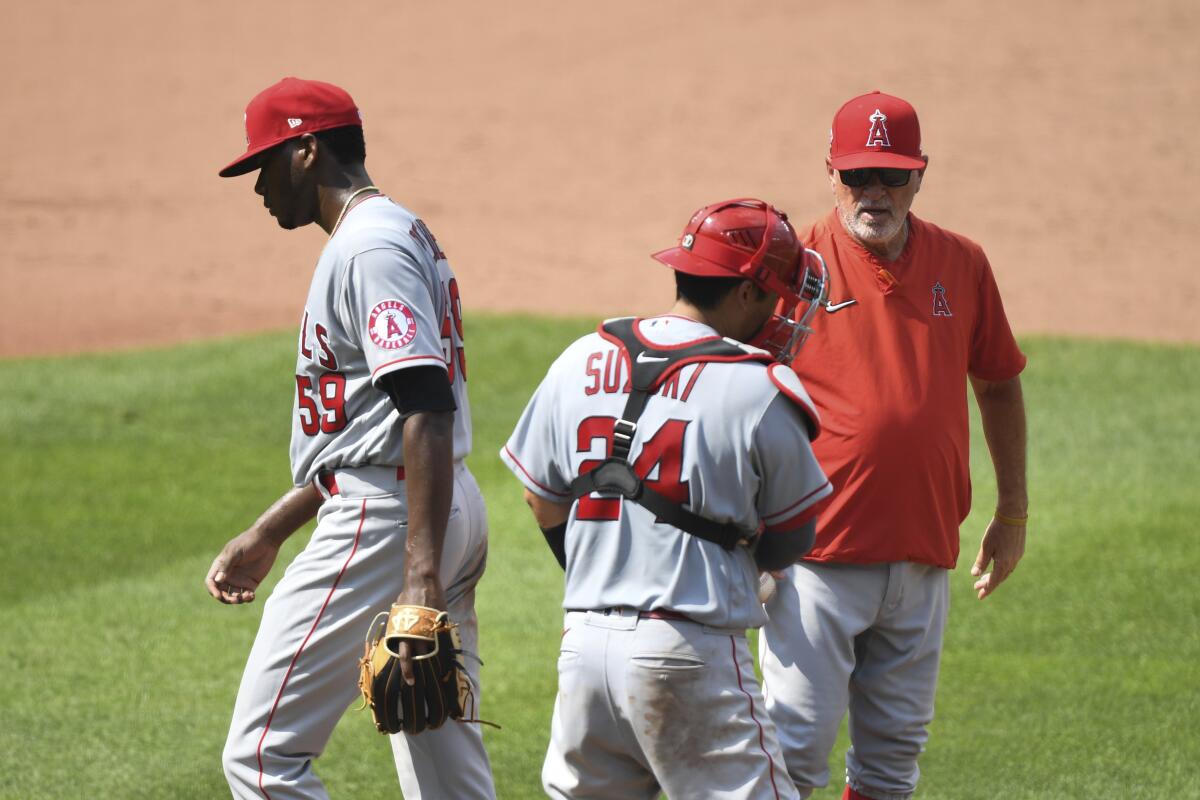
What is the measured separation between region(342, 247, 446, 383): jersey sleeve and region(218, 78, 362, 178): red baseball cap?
16.4 inches

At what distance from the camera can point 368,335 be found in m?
3.62

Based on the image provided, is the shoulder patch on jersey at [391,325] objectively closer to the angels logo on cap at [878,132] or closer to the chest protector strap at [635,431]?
the chest protector strap at [635,431]

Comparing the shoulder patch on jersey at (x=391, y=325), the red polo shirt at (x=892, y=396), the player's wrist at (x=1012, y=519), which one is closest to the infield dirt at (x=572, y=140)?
the player's wrist at (x=1012, y=519)

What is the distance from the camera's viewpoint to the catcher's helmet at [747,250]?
3.45 metres

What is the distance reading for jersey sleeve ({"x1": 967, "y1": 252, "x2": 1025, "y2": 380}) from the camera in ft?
15.1

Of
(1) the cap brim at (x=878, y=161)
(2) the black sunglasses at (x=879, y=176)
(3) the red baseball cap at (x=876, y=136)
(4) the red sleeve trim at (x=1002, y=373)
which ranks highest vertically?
(3) the red baseball cap at (x=876, y=136)

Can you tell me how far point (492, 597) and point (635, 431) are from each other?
4.97 metres

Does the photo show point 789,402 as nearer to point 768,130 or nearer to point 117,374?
point 117,374

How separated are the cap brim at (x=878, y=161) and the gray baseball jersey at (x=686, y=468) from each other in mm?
1189

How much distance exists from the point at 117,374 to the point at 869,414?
1026 cm

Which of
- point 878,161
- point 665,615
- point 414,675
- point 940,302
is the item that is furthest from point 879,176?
point 414,675

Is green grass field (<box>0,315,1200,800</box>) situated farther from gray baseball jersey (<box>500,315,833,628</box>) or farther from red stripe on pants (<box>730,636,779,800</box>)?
gray baseball jersey (<box>500,315,833,628</box>)

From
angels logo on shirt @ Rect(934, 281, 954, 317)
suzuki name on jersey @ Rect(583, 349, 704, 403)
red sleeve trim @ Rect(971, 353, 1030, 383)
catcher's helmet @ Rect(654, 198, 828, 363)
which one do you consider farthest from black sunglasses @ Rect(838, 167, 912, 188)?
suzuki name on jersey @ Rect(583, 349, 704, 403)

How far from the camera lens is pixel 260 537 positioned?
413cm
